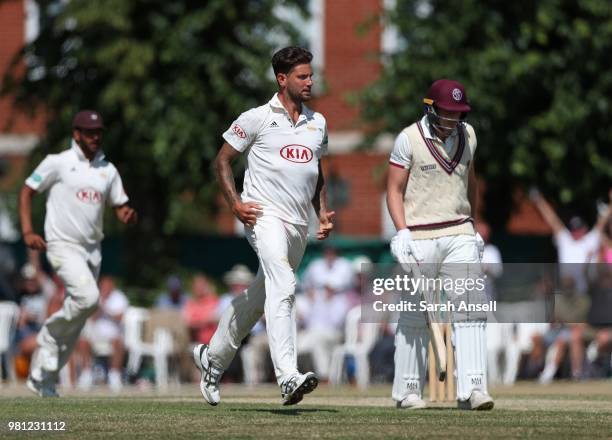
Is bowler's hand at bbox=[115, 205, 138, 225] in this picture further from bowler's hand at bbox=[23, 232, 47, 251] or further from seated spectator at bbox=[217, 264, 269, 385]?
seated spectator at bbox=[217, 264, 269, 385]

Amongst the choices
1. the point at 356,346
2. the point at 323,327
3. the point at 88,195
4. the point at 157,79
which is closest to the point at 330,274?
the point at 323,327

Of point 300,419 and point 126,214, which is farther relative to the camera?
point 126,214

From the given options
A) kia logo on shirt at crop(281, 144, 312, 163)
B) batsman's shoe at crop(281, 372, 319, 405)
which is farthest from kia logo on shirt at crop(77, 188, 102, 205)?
batsman's shoe at crop(281, 372, 319, 405)

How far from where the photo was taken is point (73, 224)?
14359 mm

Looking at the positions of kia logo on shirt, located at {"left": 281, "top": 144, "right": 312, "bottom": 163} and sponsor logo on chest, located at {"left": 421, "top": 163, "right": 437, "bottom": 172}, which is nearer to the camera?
kia logo on shirt, located at {"left": 281, "top": 144, "right": 312, "bottom": 163}

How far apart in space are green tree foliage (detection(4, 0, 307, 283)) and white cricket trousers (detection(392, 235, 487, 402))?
14877 mm

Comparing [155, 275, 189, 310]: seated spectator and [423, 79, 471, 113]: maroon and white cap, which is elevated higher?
[423, 79, 471, 113]: maroon and white cap

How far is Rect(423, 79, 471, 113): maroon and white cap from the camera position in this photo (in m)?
11.5

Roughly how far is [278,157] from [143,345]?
40.9 feet

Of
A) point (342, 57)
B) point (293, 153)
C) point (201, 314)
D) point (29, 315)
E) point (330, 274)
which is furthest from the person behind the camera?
point (342, 57)

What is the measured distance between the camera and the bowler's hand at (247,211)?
11023mm

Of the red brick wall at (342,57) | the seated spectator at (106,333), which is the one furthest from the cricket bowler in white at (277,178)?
the red brick wall at (342,57)

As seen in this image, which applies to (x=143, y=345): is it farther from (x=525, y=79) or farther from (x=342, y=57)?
(x=342, y=57)

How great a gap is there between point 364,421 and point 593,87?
1593cm
